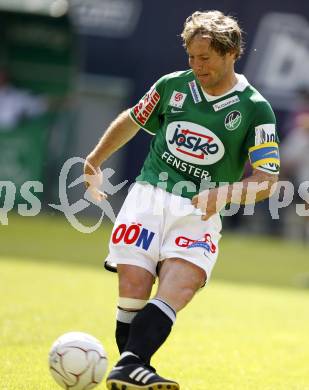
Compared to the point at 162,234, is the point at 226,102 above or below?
above

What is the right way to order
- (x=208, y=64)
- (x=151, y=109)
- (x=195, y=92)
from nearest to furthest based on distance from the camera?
(x=208, y=64) → (x=195, y=92) → (x=151, y=109)

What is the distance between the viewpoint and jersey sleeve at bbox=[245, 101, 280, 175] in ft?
19.1

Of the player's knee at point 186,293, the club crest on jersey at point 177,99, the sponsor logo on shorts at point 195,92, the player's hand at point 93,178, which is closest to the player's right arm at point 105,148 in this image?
the player's hand at point 93,178

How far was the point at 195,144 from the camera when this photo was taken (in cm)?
595

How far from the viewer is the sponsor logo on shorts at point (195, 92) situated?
19.6 ft

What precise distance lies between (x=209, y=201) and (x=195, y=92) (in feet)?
2.55

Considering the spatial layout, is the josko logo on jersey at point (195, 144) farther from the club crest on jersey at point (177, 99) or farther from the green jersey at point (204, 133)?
the club crest on jersey at point (177, 99)

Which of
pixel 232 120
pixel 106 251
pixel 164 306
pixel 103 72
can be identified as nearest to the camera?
pixel 164 306

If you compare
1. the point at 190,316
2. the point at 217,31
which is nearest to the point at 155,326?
the point at 217,31

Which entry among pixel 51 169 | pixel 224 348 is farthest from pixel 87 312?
pixel 51 169

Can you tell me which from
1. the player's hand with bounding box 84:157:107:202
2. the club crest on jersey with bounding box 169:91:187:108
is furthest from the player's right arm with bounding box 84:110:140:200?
the club crest on jersey with bounding box 169:91:187:108

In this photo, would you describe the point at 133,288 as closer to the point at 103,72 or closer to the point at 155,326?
the point at 155,326

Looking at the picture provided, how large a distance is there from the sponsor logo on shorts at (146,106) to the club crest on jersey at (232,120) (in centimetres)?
50

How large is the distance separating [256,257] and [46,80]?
6.48 meters
